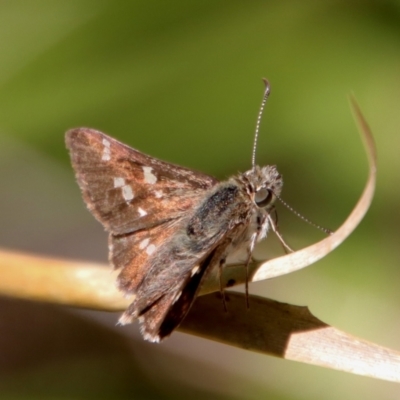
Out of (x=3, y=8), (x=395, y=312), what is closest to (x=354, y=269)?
(x=395, y=312)

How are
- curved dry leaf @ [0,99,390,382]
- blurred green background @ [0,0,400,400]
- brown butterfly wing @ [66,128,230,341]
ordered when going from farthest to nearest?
blurred green background @ [0,0,400,400]
brown butterfly wing @ [66,128,230,341]
curved dry leaf @ [0,99,390,382]

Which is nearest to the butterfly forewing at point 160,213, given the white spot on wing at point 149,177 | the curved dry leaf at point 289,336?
the white spot on wing at point 149,177

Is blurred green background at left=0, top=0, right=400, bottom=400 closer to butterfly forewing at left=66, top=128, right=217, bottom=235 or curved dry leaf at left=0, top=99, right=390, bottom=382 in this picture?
butterfly forewing at left=66, top=128, right=217, bottom=235

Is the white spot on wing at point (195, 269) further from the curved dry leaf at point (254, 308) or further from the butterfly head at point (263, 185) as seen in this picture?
the butterfly head at point (263, 185)

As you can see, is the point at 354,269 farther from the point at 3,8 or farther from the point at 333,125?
the point at 3,8

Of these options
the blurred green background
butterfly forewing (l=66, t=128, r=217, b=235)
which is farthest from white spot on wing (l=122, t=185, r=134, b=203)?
the blurred green background

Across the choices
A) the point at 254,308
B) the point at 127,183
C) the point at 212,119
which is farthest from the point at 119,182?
the point at 254,308

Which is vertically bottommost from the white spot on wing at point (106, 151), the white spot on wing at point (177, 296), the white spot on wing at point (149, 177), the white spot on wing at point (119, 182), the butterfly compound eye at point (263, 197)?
the white spot on wing at point (177, 296)
